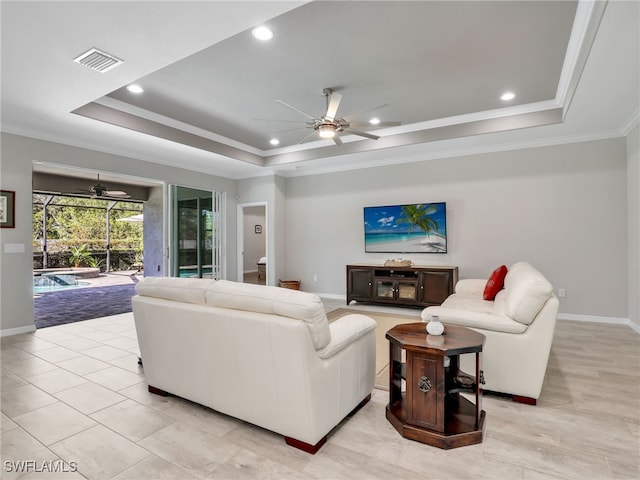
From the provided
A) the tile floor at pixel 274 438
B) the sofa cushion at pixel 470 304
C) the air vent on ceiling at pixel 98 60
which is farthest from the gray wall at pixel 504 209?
the air vent on ceiling at pixel 98 60

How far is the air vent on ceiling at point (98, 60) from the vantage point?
2.58 meters

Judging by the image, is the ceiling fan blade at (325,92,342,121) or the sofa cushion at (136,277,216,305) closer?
the sofa cushion at (136,277,216,305)

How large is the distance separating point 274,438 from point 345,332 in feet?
2.46

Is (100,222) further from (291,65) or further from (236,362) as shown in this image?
(236,362)

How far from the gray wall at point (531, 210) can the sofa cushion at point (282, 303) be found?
429 cm

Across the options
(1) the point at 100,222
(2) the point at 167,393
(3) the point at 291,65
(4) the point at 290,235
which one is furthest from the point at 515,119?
(1) the point at 100,222

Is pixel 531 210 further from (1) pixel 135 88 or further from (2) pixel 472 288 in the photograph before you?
(1) pixel 135 88

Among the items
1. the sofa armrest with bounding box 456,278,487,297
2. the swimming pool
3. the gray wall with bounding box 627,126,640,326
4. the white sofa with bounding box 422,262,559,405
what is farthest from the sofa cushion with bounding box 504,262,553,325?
the swimming pool

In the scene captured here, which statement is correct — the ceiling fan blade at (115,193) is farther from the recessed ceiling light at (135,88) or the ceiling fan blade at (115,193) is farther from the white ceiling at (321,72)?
the recessed ceiling light at (135,88)

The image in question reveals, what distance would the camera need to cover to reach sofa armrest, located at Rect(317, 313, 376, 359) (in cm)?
188

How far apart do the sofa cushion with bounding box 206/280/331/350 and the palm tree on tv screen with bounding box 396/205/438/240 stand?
4.20 metres

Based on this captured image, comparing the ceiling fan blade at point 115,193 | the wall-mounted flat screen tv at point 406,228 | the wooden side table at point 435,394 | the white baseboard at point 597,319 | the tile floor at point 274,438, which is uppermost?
the ceiling fan blade at point 115,193

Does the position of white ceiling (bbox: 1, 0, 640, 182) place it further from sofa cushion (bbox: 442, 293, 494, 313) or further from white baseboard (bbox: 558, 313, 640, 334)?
white baseboard (bbox: 558, 313, 640, 334)

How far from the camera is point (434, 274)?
5172 millimetres
